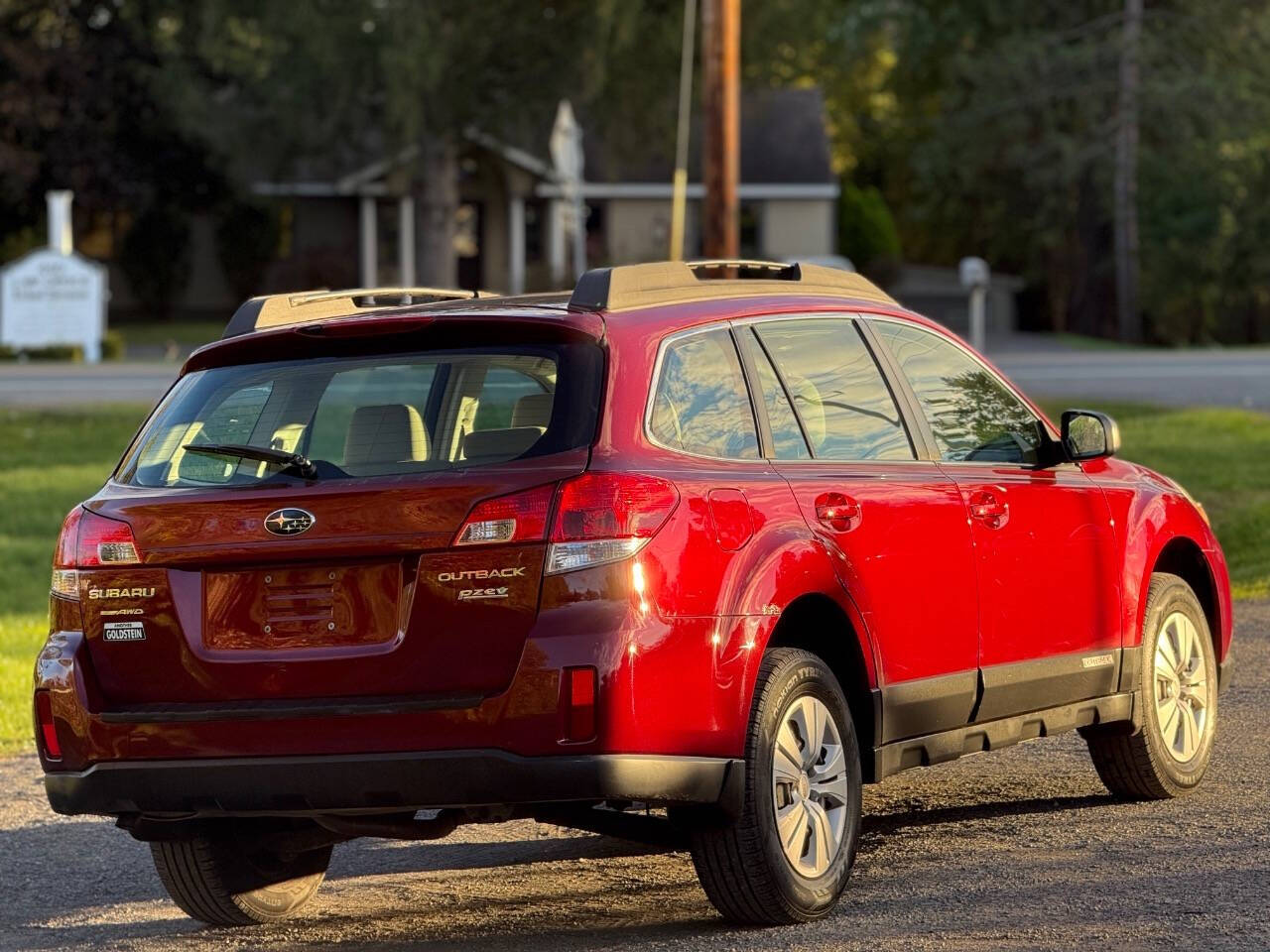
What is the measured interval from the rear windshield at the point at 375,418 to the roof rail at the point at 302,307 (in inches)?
9.3

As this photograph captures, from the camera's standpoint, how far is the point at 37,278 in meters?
38.4

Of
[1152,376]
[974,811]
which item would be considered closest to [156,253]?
[1152,376]

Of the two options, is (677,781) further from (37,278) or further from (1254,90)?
(1254,90)

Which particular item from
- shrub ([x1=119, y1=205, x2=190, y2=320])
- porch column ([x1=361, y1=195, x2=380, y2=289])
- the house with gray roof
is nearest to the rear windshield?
the house with gray roof

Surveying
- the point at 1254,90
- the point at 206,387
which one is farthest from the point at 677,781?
the point at 1254,90

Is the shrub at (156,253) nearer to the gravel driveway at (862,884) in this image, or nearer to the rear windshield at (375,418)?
the gravel driveway at (862,884)

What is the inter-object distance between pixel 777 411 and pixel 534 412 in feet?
2.79

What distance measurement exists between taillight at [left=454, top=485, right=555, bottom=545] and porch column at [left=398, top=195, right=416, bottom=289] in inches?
1837

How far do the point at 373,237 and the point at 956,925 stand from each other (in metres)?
47.9

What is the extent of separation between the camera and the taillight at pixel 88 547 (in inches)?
239

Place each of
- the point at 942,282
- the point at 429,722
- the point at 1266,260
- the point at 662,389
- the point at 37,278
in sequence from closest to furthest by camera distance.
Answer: the point at 429,722 < the point at 662,389 < the point at 37,278 < the point at 1266,260 < the point at 942,282

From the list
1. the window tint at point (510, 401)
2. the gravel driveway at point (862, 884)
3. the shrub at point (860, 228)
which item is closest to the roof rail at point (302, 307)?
the window tint at point (510, 401)

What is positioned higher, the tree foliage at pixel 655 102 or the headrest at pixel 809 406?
the tree foliage at pixel 655 102

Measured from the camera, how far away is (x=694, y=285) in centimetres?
667
